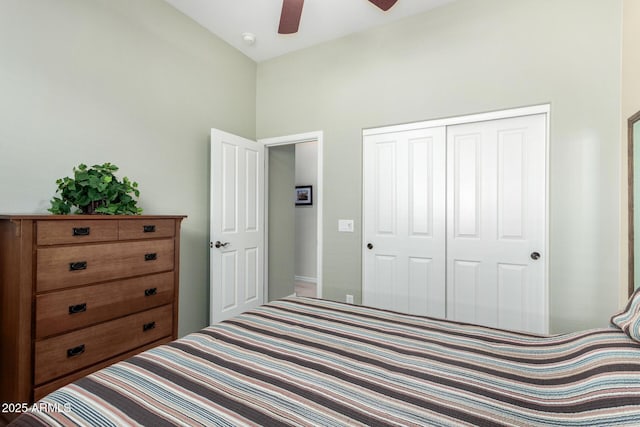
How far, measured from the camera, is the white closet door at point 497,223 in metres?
2.45

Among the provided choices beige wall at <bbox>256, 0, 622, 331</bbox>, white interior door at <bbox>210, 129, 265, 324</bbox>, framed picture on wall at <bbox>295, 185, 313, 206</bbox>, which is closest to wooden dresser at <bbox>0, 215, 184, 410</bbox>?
white interior door at <bbox>210, 129, 265, 324</bbox>

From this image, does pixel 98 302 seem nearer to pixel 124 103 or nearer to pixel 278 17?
pixel 124 103

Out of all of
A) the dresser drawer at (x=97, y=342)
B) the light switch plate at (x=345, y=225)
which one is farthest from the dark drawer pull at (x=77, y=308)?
the light switch plate at (x=345, y=225)

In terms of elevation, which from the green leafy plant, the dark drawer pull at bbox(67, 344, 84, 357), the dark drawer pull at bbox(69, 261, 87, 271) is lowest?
the dark drawer pull at bbox(67, 344, 84, 357)

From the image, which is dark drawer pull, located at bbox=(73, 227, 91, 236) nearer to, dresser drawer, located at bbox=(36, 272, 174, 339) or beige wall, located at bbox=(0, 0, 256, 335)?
dresser drawer, located at bbox=(36, 272, 174, 339)

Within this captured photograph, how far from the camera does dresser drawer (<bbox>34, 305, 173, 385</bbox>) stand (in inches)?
62.4

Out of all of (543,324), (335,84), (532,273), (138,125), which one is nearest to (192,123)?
(138,125)

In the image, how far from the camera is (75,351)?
1.70 metres

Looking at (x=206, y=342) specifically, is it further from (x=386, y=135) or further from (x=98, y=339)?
(x=386, y=135)

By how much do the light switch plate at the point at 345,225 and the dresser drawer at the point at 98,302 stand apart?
5.48 ft

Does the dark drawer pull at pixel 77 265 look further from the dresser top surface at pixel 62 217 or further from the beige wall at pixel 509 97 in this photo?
the beige wall at pixel 509 97

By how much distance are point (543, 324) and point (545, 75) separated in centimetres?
193

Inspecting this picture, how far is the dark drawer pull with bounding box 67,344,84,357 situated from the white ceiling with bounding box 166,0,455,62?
277 centimetres

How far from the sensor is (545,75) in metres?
2.40
